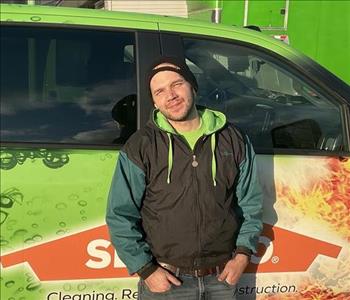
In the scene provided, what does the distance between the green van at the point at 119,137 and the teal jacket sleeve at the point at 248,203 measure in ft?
1.15

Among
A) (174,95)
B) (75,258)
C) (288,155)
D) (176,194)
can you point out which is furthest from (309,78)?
(75,258)

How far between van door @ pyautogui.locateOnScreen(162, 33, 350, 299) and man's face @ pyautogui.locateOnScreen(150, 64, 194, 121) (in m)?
0.51

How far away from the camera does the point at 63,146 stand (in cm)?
226

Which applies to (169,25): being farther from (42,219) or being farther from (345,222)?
(345,222)

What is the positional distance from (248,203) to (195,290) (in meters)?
0.38

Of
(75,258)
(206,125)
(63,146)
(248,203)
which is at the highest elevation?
(206,125)

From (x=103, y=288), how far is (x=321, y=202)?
3.45 feet

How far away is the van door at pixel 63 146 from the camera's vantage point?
2188 millimetres

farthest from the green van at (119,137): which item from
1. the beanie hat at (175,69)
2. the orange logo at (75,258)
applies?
the beanie hat at (175,69)

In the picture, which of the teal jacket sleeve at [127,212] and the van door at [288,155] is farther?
the van door at [288,155]

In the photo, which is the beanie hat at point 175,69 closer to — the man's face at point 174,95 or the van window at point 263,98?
the man's face at point 174,95

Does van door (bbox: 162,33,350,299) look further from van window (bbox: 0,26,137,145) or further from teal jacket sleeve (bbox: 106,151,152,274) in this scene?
teal jacket sleeve (bbox: 106,151,152,274)

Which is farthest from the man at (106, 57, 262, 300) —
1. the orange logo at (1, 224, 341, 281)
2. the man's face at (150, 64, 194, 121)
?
the orange logo at (1, 224, 341, 281)

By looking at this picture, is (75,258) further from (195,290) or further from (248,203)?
(248,203)
